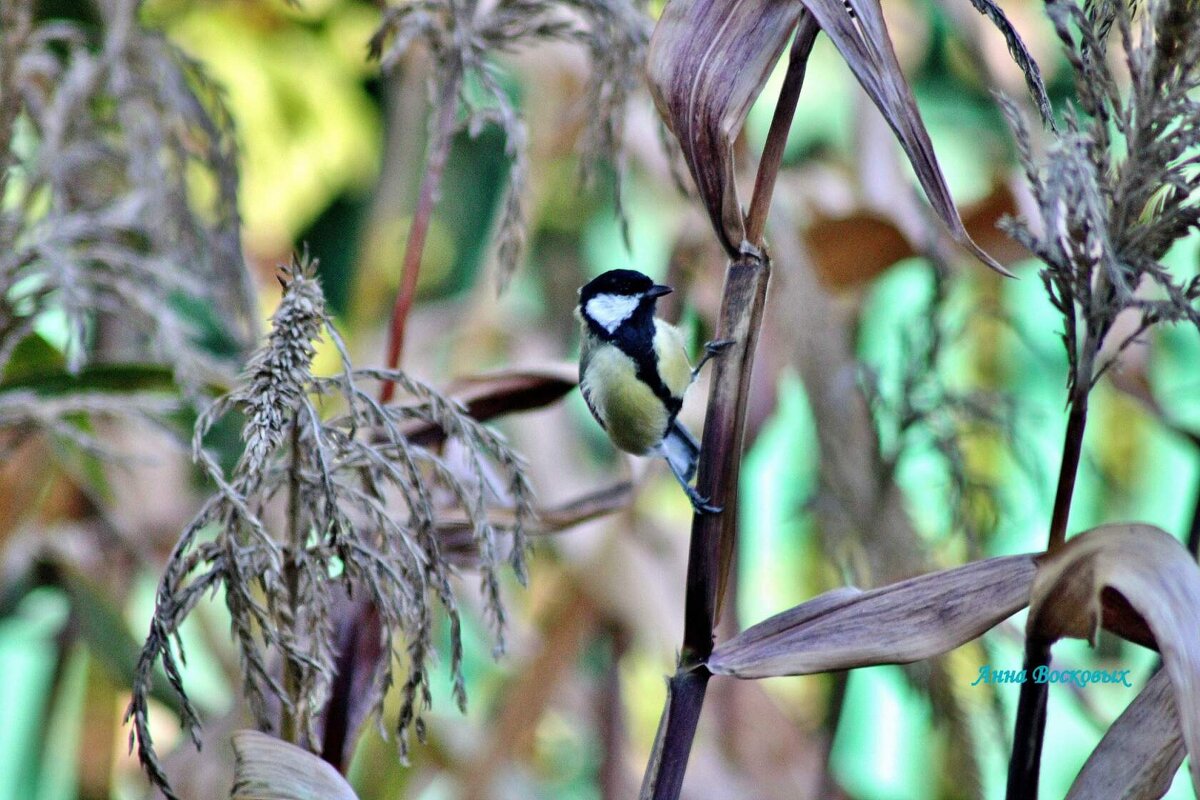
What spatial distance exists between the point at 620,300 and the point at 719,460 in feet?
1.76

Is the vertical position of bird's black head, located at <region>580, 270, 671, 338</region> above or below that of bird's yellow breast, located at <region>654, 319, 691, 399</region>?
above

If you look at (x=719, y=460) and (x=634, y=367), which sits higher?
(x=634, y=367)

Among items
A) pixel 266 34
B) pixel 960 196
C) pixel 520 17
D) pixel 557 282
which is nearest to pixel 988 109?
pixel 960 196

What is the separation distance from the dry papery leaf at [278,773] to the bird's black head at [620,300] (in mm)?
643

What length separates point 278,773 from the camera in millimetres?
742

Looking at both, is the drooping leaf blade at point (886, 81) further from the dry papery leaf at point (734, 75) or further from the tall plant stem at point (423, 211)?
the tall plant stem at point (423, 211)

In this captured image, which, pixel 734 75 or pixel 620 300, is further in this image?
pixel 620 300

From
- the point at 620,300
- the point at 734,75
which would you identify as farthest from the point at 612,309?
the point at 734,75

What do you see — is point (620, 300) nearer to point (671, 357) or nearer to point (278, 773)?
point (671, 357)

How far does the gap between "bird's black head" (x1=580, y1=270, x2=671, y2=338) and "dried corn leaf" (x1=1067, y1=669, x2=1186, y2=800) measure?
652 millimetres

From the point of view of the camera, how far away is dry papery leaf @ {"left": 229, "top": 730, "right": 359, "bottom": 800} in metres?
0.73

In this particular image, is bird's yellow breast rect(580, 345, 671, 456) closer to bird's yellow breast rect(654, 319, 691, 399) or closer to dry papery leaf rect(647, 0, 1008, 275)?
bird's yellow breast rect(654, 319, 691, 399)

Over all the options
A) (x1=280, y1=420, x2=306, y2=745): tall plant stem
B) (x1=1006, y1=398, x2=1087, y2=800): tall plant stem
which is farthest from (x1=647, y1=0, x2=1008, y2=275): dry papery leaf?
(x1=280, y1=420, x2=306, y2=745): tall plant stem

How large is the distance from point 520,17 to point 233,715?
840 mm
